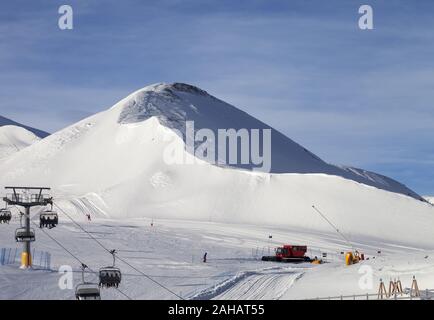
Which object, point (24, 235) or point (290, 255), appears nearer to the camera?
point (24, 235)

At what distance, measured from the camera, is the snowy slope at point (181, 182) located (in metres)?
114

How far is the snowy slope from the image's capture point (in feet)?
374

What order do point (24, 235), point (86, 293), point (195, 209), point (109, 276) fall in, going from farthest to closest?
point (195, 209)
point (24, 235)
point (109, 276)
point (86, 293)

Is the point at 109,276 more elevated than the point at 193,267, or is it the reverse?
the point at 109,276

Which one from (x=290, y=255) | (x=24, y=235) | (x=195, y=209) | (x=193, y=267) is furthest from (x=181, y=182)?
(x=24, y=235)

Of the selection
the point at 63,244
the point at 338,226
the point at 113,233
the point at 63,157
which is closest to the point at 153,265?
the point at 63,244

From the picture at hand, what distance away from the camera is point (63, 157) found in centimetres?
15762

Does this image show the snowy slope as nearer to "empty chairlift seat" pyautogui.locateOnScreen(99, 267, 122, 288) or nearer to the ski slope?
the ski slope

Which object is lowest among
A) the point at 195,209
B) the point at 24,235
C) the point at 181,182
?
the point at 24,235

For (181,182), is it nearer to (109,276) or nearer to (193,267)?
(193,267)

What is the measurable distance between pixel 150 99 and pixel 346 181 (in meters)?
64.1

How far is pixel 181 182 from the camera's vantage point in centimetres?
12938

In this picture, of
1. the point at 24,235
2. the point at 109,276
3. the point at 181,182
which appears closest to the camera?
the point at 109,276
